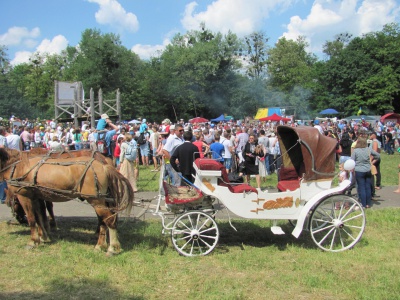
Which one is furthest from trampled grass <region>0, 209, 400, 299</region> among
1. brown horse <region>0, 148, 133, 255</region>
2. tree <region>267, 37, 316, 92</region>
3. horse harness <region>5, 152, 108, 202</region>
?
tree <region>267, 37, 316, 92</region>

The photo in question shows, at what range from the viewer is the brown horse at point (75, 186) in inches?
231

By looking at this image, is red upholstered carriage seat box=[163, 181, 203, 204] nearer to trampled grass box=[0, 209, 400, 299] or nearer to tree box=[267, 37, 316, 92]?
trampled grass box=[0, 209, 400, 299]

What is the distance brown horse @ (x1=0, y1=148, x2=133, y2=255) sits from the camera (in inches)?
231

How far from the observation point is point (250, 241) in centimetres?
650

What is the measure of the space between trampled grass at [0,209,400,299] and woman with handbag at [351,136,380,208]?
180 cm

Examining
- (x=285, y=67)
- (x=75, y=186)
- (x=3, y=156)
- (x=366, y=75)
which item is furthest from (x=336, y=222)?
(x=285, y=67)

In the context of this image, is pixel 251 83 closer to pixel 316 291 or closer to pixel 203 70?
pixel 203 70

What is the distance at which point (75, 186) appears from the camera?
591 cm

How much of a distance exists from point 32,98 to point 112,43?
82.3 feet

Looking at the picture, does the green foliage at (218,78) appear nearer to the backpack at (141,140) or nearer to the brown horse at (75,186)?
the backpack at (141,140)

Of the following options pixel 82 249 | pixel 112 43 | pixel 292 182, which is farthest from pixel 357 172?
pixel 112 43

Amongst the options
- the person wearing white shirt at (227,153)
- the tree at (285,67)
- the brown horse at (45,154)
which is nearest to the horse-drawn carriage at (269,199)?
the brown horse at (45,154)

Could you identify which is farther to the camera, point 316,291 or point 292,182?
point 292,182

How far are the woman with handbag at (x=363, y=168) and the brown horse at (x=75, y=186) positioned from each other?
523cm
